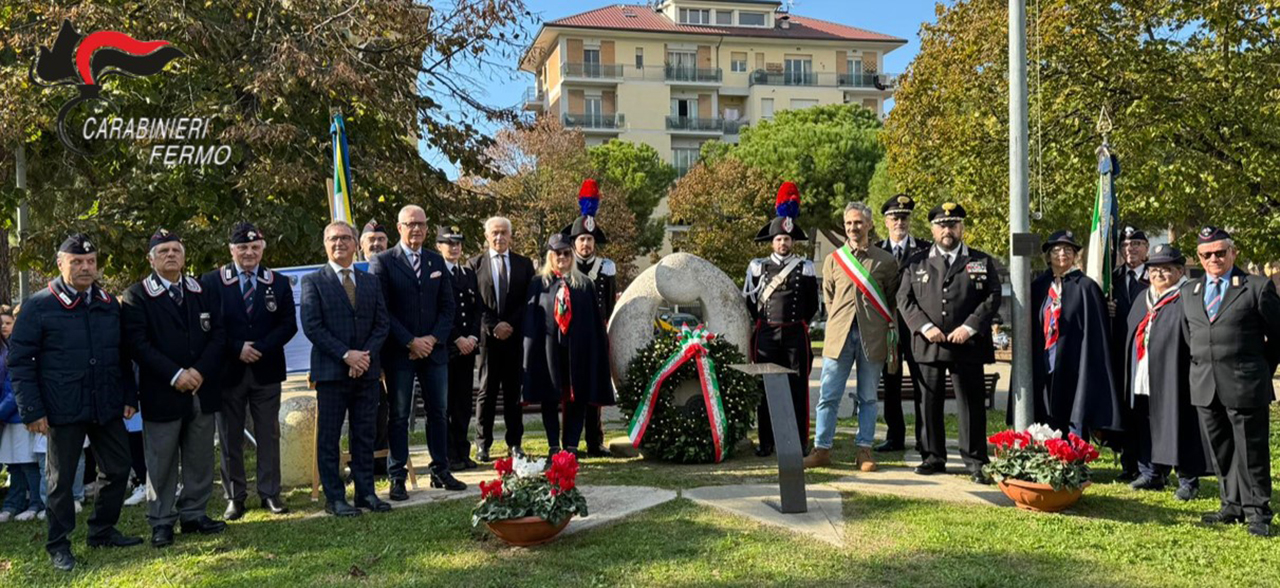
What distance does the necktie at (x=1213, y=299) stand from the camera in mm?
5984

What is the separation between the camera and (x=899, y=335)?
26.5ft

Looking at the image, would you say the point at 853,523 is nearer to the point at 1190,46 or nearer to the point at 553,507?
the point at 553,507

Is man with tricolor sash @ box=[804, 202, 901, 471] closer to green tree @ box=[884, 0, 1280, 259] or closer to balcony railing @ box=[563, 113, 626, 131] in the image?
green tree @ box=[884, 0, 1280, 259]

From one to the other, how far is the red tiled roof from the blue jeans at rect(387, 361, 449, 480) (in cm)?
4972

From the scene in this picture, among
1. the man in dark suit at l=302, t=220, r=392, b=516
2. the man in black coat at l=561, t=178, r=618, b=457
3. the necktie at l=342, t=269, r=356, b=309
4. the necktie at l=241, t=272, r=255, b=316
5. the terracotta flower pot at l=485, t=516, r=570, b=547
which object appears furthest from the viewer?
the man in black coat at l=561, t=178, r=618, b=457

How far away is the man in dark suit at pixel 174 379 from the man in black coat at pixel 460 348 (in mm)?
1877

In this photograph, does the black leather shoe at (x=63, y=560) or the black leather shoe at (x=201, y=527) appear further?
the black leather shoe at (x=201, y=527)

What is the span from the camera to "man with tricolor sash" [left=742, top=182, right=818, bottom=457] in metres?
8.02

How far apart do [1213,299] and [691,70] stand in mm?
52452

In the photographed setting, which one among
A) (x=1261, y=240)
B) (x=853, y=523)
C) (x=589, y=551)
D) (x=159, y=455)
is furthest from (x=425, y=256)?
(x=1261, y=240)

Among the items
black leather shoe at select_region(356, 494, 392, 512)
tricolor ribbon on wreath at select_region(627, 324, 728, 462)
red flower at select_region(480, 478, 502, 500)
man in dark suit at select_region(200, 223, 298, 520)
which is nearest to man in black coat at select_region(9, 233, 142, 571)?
man in dark suit at select_region(200, 223, 298, 520)

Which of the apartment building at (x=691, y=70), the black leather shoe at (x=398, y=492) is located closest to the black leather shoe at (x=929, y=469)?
the black leather shoe at (x=398, y=492)

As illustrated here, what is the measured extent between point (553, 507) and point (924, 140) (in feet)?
50.4

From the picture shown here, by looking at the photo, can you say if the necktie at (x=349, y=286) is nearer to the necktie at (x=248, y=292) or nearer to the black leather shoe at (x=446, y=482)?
the necktie at (x=248, y=292)
